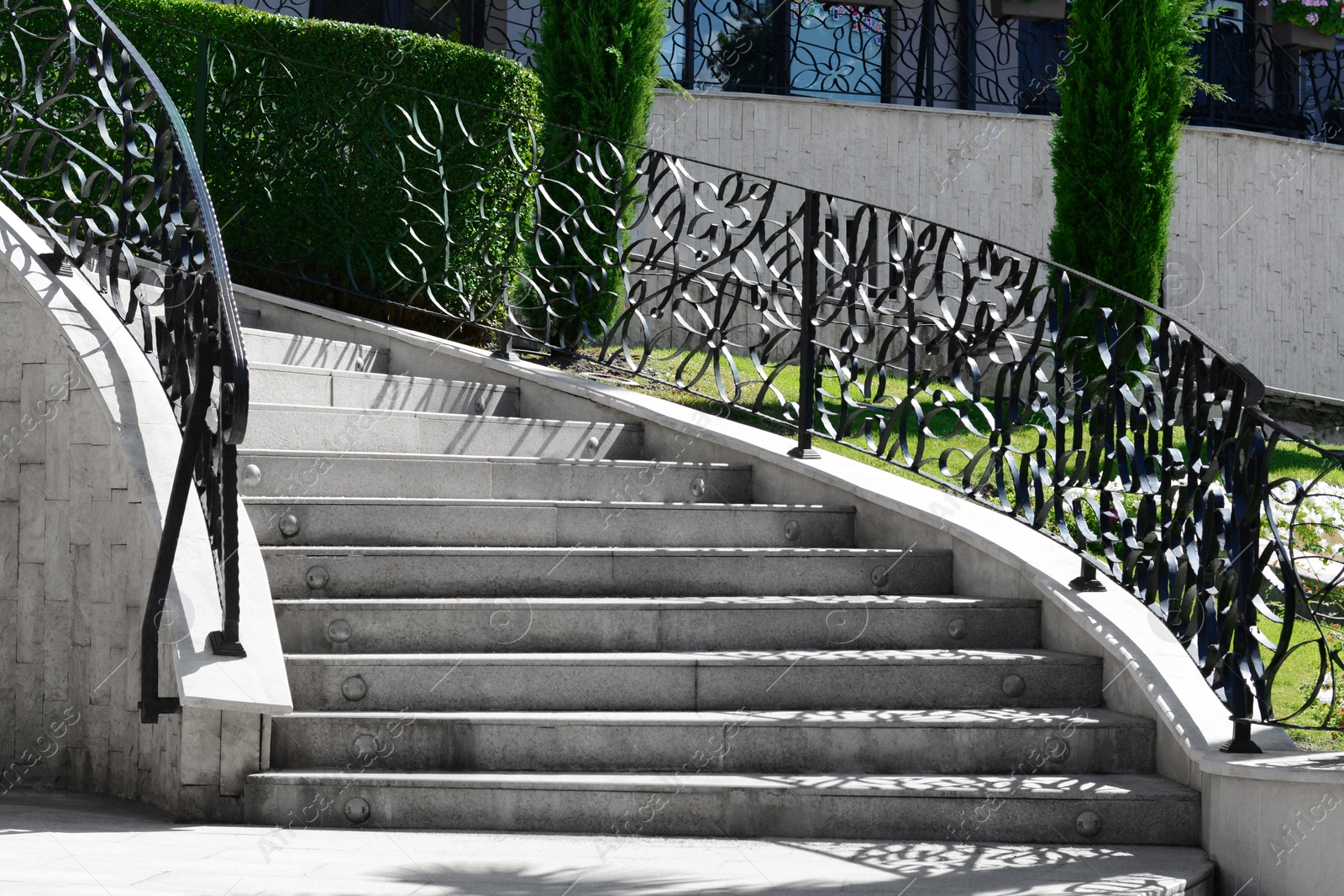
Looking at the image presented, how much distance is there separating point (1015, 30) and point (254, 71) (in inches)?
349

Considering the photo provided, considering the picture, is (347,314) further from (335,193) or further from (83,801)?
(83,801)

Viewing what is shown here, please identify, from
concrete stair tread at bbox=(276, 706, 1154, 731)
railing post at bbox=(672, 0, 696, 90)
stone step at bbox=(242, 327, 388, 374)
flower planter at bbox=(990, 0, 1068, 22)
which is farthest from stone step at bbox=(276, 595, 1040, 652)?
flower planter at bbox=(990, 0, 1068, 22)

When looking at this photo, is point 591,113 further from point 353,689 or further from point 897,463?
point 353,689

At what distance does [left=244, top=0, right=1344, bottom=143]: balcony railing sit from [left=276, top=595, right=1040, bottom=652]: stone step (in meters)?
8.15

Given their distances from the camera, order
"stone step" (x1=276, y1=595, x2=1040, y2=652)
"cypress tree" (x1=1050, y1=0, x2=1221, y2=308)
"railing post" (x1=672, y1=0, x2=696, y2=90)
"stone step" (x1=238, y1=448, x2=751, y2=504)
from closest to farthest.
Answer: "stone step" (x1=276, y1=595, x2=1040, y2=652) → "stone step" (x1=238, y1=448, x2=751, y2=504) → "cypress tree" (x1=1050, y1=0, x2=1221, y2=308) → "railing post" (x1=672, y1=0, x2=696, y2=90)

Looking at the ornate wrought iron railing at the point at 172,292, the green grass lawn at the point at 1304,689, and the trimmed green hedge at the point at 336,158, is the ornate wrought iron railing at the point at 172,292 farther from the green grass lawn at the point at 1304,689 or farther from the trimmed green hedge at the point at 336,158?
the green grass lawn at the point at 1304,689

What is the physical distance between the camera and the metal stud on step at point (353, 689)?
439 cm

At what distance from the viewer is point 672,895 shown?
11.4ft

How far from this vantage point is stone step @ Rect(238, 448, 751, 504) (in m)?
5.27

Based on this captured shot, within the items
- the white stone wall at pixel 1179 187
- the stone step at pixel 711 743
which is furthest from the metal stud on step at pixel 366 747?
the white stone wall at pixel 1179 187

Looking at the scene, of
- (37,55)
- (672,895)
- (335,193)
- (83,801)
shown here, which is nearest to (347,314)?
(335,193)

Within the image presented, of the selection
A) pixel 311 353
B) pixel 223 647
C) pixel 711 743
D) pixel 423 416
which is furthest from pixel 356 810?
pixel 311 353

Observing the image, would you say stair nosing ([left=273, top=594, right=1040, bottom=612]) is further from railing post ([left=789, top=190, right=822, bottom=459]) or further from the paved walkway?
railing post ([left=789, top=190, right=822, bottom=459])

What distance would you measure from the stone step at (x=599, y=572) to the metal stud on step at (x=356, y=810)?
0.92m
